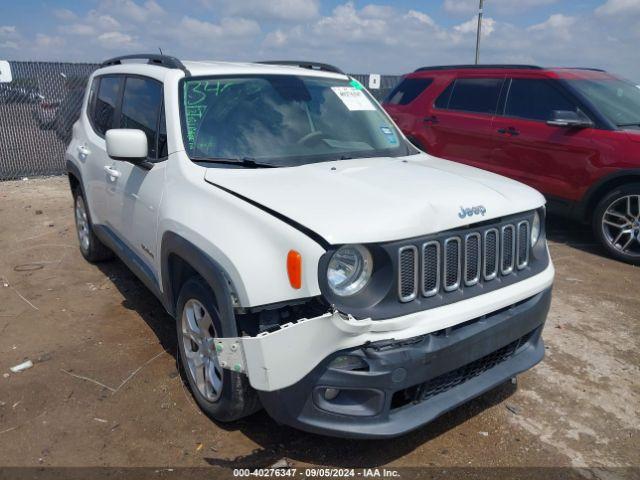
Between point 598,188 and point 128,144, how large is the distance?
492 cm

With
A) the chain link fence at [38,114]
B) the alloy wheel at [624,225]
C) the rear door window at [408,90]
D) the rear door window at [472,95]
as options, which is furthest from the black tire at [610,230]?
the chain link fence at [38,114]

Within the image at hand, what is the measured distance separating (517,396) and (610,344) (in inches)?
46.2

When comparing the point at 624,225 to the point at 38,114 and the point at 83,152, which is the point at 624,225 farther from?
the point at 38,114

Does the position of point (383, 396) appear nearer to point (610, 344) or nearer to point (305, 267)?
point (305, 267)

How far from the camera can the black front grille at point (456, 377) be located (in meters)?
2.52

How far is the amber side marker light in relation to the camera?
2.25 m

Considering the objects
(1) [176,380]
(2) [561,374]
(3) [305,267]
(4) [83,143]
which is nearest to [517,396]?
(2) [561,374]

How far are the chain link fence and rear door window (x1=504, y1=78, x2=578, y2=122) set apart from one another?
8122 millimetres

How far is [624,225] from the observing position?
5.81m

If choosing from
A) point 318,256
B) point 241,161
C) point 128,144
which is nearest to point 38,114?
point 128,144

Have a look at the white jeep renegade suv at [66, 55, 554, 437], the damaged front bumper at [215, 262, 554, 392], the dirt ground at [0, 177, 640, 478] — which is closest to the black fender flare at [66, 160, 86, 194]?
the dirt ground at [0, 177, 640, 478]

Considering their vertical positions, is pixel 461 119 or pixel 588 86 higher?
pixel 588 86

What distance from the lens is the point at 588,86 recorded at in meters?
6.38

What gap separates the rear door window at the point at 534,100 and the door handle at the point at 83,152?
4855 millimetres
